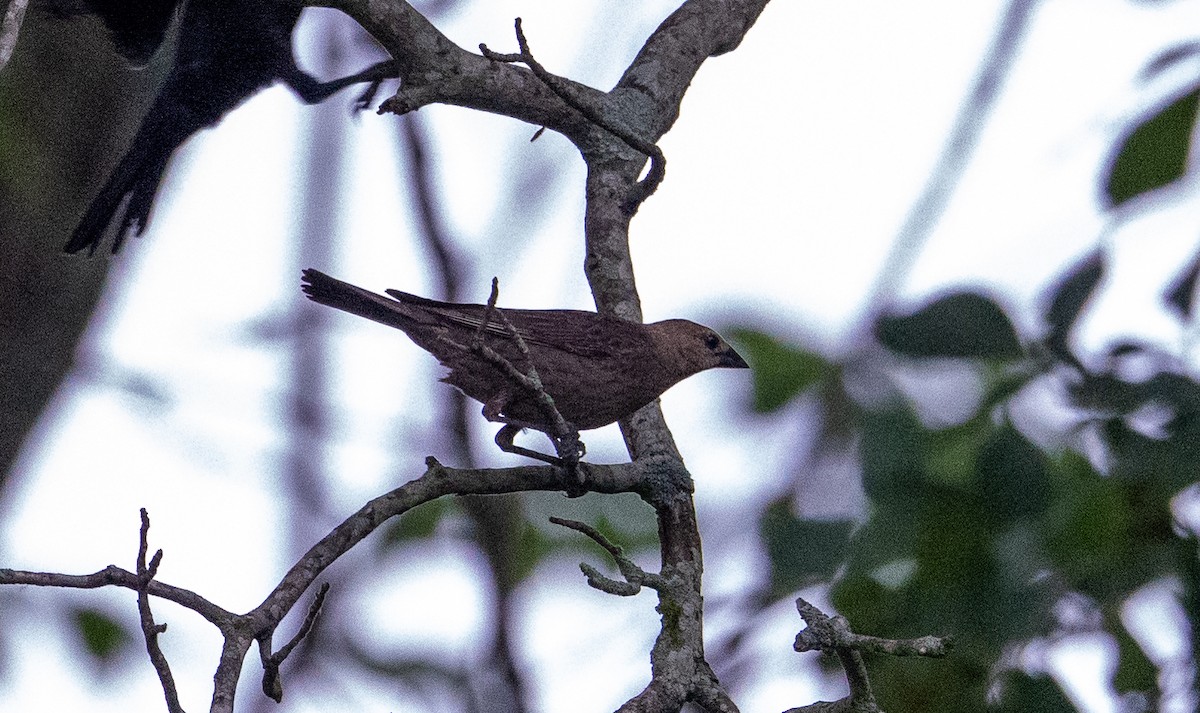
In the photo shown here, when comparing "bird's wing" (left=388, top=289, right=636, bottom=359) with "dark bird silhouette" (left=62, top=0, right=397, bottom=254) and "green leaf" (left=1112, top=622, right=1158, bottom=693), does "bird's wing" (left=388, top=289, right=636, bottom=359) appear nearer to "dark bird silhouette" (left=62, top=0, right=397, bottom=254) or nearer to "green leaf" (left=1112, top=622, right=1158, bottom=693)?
"dark bird silhouette" (left=62, top=0, right=397, bottom=254)

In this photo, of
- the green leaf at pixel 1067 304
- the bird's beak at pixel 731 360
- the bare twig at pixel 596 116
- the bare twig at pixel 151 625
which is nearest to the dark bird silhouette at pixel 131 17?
the bare twig at pixel 596 116

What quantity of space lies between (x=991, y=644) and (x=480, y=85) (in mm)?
1896

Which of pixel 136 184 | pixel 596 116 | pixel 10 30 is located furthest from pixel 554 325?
pixel 136 184

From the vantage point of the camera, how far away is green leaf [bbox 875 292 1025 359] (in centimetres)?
305

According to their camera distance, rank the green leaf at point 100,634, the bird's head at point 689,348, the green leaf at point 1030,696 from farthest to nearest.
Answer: the green leaf at point 100,634
the bird's head at point 689,348
the green leaf at point 1030,696

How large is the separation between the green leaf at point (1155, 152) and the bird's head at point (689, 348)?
1.34 metres

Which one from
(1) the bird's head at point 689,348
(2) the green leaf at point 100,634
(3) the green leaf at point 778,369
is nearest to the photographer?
(1) the bird's head at point 689,348

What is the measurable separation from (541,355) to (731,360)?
1.04 metres

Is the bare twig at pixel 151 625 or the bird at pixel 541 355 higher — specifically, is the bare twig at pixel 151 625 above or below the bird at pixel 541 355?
→ below

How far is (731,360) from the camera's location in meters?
4.52

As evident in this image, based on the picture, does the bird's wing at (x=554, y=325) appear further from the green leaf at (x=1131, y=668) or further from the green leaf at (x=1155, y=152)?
the green leaf at (x=1131, y=668)

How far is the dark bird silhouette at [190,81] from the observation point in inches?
181

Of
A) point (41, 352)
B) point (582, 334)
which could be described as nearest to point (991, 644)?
point (582, 334)

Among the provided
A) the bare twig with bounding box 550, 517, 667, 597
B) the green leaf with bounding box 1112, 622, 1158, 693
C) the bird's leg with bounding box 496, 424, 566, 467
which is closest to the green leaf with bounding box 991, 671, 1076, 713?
the green leaf with bounding box 1112, 622, 1158, 693
